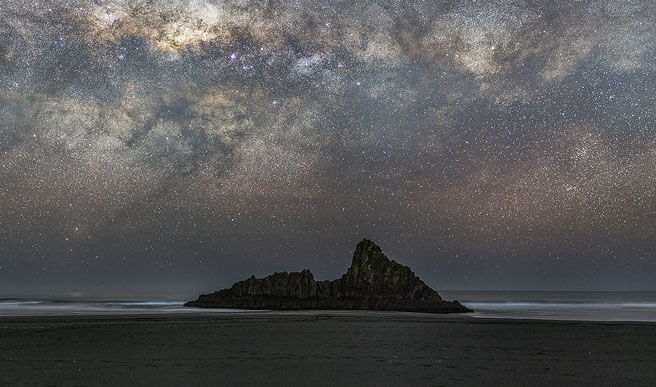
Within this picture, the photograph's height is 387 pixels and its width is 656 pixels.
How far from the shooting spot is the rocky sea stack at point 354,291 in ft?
329

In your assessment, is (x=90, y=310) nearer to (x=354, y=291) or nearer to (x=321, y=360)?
(x=354, y=291)

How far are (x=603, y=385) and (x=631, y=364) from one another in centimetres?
789

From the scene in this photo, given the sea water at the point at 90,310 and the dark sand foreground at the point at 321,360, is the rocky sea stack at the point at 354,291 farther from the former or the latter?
the dark sand foreground at the point at 321,360

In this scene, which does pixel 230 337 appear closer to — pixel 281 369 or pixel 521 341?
pixel 281 369

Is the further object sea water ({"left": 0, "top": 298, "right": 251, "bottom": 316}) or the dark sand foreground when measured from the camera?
sea water ({"left": 0, "top": 298, "right": 251, "bottom": 316})

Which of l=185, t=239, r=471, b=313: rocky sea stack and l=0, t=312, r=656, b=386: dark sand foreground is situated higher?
l=185, t=239, r=471, b=313: rocky sea stack

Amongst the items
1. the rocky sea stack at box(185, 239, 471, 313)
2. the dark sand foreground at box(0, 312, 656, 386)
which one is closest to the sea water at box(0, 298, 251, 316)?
the rocky sea stack at box(185, 239, 471, 313)

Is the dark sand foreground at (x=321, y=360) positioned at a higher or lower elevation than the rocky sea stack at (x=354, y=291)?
lower

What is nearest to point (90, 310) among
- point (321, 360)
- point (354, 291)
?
point (354, 291)

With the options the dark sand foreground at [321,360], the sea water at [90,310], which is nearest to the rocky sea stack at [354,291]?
the sea water at [90,310]

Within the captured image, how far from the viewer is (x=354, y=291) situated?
107 m

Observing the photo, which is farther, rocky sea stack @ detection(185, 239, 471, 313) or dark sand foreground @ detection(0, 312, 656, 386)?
rocky sea stack @ detection(185, 239, 471, 313)

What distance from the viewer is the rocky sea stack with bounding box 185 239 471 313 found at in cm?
10019

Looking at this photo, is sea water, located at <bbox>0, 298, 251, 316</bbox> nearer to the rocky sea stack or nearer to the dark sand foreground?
the rocky sea stack
